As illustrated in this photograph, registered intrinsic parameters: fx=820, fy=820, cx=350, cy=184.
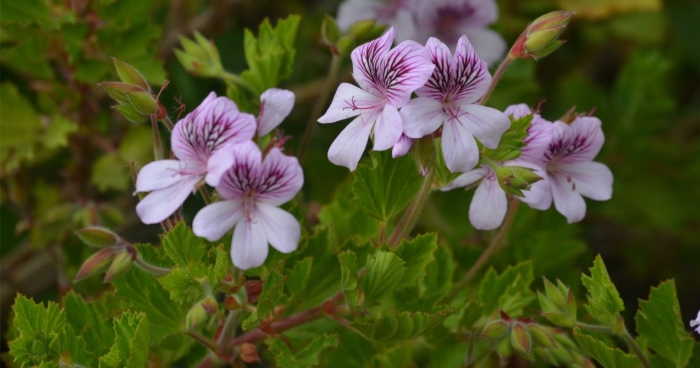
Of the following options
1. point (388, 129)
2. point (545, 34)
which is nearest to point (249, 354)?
point (388, 129)

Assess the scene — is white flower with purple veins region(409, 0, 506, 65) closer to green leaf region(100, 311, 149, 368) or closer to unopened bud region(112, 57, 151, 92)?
unopened bud region(112, 57, 151, 92)

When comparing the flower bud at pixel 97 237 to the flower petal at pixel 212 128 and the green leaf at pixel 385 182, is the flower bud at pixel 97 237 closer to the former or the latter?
the flower petal at pixel 212 128

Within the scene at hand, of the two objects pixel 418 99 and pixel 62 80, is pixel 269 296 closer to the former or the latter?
pixel 418 99

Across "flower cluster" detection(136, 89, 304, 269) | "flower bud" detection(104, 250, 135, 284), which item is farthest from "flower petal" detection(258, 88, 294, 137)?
"flower bud" detection(104, 250, 135, 284)

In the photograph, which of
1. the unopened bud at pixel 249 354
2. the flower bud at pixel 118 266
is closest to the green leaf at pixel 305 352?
the unopened bud at pixel 249 354

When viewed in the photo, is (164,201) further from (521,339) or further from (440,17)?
(440,17)

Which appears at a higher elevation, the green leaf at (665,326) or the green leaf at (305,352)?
the green leaf at (665,326)
